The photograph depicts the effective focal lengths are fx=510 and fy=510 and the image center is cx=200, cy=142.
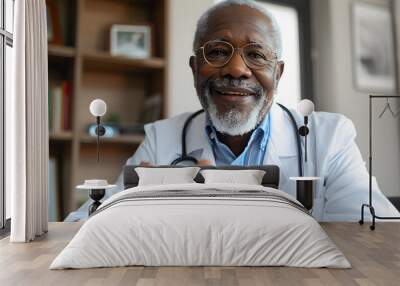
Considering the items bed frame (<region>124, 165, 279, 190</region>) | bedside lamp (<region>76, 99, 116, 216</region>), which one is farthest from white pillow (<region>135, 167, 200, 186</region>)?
bedside lamp (<region>76, 99, 116, 216</region>)

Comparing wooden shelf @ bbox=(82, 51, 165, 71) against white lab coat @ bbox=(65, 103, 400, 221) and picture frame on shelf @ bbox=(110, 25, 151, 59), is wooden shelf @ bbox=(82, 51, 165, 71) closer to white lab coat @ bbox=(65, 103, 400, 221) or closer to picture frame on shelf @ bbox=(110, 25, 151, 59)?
picture frame on shelf @ bbox=(110, 25, 151, 59)

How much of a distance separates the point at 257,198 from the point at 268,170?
1312 millimetres

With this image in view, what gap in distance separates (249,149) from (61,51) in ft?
5.77

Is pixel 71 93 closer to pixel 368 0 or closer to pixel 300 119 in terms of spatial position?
pixel 300 119

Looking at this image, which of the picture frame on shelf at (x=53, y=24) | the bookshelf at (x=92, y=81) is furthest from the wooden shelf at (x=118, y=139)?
the picture frame on shelf at (x=53, y=24)

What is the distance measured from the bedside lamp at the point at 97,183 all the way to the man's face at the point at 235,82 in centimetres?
84

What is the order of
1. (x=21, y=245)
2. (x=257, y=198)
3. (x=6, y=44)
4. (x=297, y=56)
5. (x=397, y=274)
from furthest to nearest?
Result: (x=297, y=56)
(x=6, y=44)
(x=21, y=245)
(x=257, y=198)
(x=397, y=274)

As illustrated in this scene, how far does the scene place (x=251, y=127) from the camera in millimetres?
4359

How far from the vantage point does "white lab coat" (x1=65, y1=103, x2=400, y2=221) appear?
14.1 feet

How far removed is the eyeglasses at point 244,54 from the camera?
4.25 metres

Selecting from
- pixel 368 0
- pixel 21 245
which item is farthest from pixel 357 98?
pixel 21 245

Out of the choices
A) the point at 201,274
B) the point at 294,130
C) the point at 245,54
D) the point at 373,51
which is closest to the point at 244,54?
the point at 245,54

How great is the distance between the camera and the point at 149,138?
4406mm

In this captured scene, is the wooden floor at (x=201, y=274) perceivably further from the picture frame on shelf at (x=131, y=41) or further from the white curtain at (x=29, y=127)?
the picture frame on shelf at (x=131, y=41)
